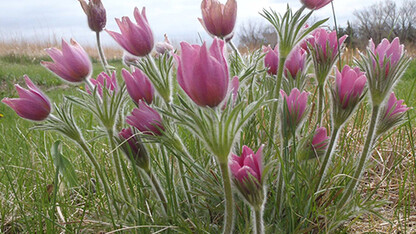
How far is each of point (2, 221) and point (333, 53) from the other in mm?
1449

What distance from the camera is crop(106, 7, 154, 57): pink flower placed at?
1130mm

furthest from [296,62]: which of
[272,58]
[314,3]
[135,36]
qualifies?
[135,36]

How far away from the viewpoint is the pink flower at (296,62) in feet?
4.51

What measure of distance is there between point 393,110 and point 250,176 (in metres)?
0.59

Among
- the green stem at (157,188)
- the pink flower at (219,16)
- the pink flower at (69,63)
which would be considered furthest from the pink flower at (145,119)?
the pink flower at (219,16)

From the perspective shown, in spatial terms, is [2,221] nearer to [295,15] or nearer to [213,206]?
[213,206]

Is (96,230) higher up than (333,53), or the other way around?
(333,53)

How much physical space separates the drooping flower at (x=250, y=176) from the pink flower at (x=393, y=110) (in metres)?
0.54

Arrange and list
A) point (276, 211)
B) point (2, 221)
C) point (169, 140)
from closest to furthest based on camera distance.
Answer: point (169, 140) < point (276, 211) < point (2, 221)

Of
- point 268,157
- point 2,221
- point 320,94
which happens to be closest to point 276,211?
point 268,157

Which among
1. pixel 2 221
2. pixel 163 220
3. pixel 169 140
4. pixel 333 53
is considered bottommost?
pixel 2 221

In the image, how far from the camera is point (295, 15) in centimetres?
110

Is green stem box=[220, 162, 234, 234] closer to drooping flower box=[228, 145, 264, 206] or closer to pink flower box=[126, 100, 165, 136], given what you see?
drooping flower box=[228, 145, 264, 206]

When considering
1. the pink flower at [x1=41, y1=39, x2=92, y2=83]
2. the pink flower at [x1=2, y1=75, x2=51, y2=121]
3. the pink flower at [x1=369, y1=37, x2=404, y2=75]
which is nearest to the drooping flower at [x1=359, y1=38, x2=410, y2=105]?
the pink flower at [x1=369, y1=37, x2=404, y2=75]
